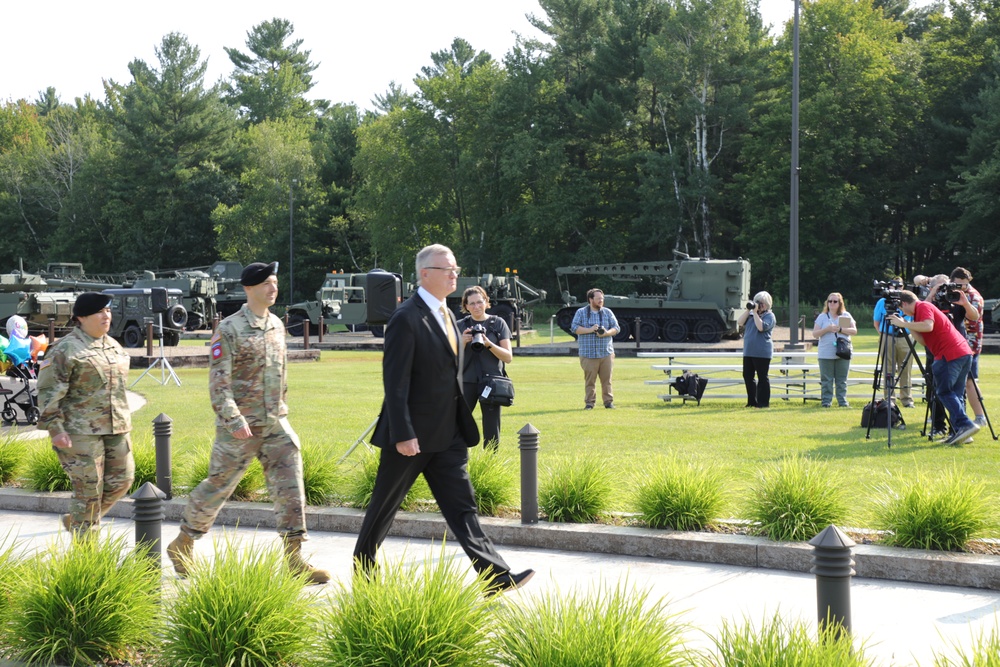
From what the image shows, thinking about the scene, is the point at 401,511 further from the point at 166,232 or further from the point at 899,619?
the point at 166,232

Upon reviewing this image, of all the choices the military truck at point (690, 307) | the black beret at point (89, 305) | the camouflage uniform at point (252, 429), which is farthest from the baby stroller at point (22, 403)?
the military truck at point (690, 307)

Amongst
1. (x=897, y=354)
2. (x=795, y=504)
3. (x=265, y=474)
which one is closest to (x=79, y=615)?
(x=265, y=474)

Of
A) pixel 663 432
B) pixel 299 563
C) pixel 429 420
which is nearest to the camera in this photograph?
pixel 429 420

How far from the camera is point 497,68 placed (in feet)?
220

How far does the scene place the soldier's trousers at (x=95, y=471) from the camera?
22.1 feet

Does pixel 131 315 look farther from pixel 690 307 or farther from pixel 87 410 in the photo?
pixel 87 410

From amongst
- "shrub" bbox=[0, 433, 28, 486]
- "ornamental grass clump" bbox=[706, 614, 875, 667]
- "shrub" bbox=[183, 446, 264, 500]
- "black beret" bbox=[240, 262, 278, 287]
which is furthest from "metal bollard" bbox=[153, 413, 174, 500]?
"ornamental grass clump" bbox=[706, 614, 875, 667]

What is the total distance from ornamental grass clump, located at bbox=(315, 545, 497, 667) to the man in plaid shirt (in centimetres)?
1024

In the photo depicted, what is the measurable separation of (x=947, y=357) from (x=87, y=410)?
8.15 m

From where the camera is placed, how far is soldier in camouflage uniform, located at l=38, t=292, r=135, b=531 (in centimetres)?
671

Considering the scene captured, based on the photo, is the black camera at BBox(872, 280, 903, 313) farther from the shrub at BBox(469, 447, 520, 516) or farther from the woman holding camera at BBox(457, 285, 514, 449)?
the shrub at BBox(469, 447, 520, 516)

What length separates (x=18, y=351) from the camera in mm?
14750

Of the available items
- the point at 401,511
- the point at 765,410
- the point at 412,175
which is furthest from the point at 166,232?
the point at 401,511

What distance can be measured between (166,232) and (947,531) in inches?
2952
